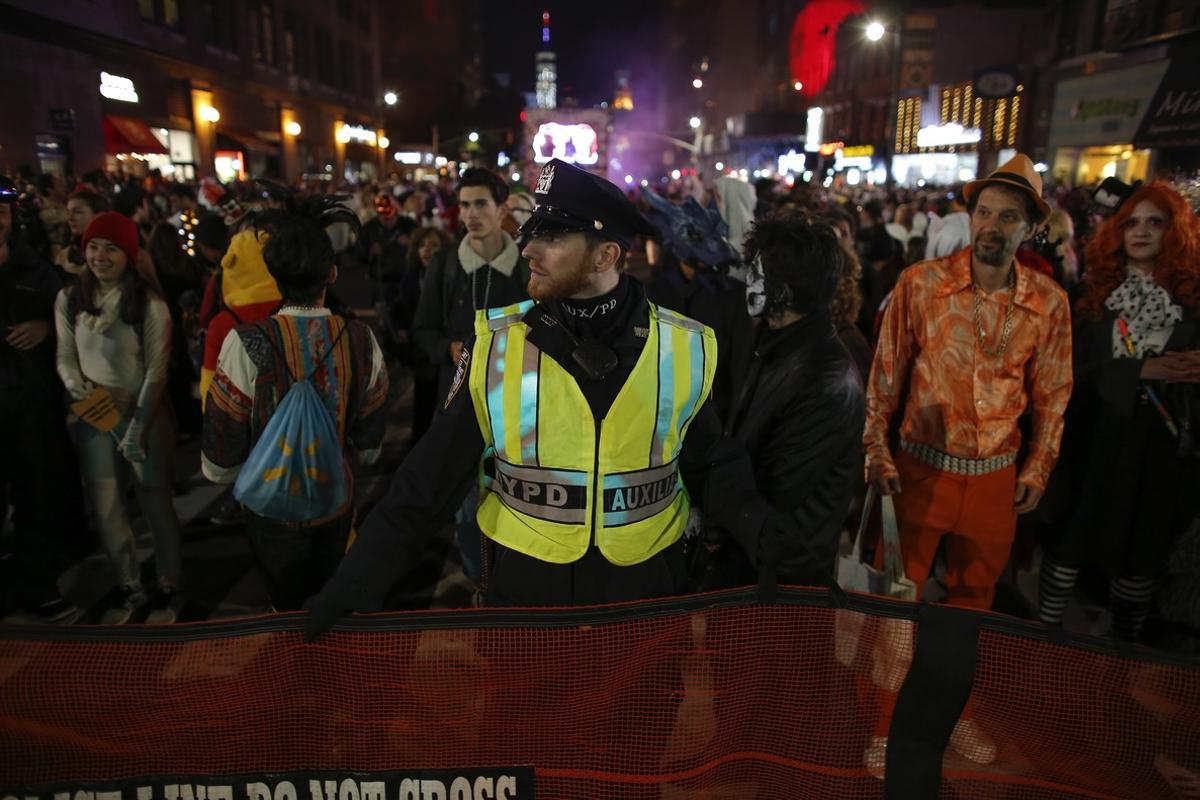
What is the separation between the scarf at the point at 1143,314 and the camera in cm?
365

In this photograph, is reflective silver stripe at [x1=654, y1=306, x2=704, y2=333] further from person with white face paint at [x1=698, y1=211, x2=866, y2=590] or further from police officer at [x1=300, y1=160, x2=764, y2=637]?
person with white face paint at [x1=698, y1=211, x2=866, y2=590]

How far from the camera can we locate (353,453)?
3.49 m

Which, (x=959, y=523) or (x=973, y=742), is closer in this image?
(x=973, y=742)

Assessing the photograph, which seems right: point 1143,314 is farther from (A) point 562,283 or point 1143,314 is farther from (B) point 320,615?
(B) point 320,615

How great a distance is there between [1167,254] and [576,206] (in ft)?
10.1

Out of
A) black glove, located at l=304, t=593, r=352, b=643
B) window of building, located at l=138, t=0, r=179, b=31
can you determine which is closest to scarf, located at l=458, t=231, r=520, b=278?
black glove, located at l=304, t=593, r=352, b=643

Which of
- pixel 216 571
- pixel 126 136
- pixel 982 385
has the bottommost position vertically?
pixel 216 571

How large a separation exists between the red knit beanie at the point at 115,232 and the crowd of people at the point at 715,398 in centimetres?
1

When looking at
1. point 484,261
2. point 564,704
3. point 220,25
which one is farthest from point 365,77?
point 564,704

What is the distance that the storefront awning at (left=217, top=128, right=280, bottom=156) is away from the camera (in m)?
30.6

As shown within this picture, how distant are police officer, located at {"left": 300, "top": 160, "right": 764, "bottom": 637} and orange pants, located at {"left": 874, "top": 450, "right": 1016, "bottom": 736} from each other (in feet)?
4.91

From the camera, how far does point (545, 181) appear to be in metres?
2.21

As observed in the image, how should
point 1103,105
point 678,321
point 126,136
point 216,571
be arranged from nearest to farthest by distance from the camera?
1. point 678,321
2. point 216,571
3. point 126,136
4. point 1103,105

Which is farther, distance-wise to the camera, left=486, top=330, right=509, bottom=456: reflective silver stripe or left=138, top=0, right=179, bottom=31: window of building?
left=138, top=0, right=179, bottom=31: window of building
